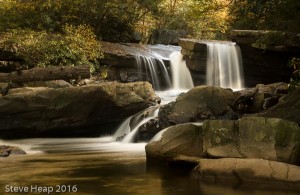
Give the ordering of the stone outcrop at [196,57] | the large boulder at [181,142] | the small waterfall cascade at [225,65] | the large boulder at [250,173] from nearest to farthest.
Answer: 1. the large boulder at [250,173]
2. the large boulder at [181,142]
3. the small waterfall cascade at [225,65]
4. the stone outcrop at [196,57]

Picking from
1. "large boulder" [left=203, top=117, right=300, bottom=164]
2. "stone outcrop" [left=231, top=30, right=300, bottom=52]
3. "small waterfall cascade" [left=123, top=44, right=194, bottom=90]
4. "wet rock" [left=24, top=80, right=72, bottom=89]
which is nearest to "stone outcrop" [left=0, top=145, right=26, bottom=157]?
"wet rock" [left=24, top=80, right=72, bottom=89]

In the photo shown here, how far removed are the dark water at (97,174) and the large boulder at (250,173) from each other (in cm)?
34

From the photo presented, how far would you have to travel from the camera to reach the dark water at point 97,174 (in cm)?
773

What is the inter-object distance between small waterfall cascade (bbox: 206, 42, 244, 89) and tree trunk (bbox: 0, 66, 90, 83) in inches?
290

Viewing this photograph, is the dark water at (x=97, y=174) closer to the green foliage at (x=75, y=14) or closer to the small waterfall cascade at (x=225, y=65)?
the small waterfall cascade at (x=225, y=65)

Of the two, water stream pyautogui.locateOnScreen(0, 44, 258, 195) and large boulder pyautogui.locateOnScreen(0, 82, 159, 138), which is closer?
water stream pyautogui.locateOnScreen(0, 44, 258, 195)

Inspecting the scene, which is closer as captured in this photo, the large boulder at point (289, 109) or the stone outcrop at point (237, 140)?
the stone outcrop at point (237, 140)

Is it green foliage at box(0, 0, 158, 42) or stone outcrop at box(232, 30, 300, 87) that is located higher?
green foliage at box(0, 0, 158, 42)

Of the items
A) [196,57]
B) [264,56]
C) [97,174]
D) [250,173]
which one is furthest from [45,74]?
[250,173]

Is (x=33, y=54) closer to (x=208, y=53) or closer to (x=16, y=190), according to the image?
(x=208, y=53)

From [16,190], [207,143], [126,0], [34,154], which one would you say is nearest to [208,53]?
[126,0]

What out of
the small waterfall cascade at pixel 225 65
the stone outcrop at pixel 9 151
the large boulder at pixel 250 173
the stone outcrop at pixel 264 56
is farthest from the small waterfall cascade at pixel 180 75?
the large boulder at pixel 250 173

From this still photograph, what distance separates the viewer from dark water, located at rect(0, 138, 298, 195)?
7.73 meters

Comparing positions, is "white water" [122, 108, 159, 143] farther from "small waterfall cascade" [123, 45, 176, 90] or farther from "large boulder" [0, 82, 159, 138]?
"small waterfall cascade" [123, 45, 176, 90]
